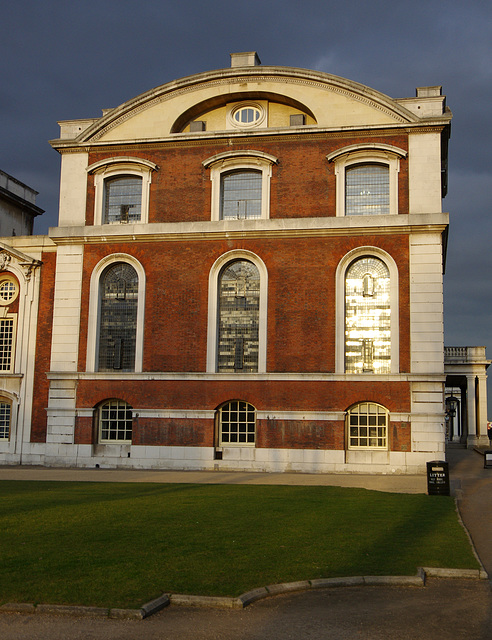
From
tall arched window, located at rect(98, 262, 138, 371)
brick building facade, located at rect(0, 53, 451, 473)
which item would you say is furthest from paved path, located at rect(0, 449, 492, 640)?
tall arched window, located at rect(98, 262, 138, 371)

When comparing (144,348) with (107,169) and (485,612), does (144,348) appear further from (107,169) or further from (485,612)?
(485,612)

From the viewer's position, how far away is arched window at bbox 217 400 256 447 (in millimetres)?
29402

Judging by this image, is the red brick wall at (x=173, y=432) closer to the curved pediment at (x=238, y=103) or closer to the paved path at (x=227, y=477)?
the paved path at (x=227, y=477)

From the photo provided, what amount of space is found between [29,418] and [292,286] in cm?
1351

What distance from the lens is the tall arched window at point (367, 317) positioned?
28766 mm

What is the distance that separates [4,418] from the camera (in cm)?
3300

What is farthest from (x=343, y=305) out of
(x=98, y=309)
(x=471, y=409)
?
(x=471, y=409)

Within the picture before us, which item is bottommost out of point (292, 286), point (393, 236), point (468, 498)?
point (468, 498)

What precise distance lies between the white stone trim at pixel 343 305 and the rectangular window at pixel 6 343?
15303 millimetres

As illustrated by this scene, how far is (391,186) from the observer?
1166 inches

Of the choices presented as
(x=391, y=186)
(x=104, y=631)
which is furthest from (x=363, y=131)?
(x=104, y=631)

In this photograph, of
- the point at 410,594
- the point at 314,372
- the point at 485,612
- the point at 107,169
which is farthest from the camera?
the point at 107,169

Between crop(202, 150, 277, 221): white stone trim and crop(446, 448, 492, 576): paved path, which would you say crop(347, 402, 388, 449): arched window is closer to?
crop(446, 448, 492, 576): paved path

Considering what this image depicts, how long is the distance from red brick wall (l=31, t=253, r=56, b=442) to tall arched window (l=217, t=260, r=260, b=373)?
832 centimetres
